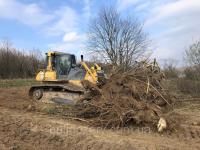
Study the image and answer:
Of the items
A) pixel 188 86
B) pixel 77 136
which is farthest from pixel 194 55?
pixel 77 136

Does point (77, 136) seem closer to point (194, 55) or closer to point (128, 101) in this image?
point (128, 101)

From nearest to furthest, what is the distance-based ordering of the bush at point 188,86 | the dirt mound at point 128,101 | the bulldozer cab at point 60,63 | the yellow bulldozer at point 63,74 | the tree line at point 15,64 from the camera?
the dirt mound at point 128,101 → the yellow bulldozer at point 63,74 → the bulldozer cab at point 60,63 → the bush at point 188,86 → the tree line at point 15,64

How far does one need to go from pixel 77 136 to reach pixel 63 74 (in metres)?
7.18

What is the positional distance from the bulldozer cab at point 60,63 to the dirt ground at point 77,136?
4.47 meters

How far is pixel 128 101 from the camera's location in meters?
9.50

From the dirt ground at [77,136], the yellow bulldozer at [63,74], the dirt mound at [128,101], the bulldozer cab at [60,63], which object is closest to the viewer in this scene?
the dirt ground at [77,136]

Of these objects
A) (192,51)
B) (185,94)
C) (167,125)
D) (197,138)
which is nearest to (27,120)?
(167,125)

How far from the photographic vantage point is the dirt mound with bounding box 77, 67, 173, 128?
360 inches

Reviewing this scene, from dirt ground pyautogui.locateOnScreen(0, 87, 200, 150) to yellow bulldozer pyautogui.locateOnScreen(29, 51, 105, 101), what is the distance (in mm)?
3414

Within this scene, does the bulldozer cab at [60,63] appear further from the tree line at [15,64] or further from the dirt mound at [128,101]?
the tree line at [15,64]

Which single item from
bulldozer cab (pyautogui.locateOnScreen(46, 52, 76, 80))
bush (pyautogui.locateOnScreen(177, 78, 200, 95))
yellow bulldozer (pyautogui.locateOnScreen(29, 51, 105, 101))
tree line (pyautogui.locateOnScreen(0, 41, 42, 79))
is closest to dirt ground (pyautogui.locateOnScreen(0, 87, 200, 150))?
yellow bulldozer (pyautogui.locateOnScreen(29, 51, 105, 101))

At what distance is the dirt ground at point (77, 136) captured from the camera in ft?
23.7

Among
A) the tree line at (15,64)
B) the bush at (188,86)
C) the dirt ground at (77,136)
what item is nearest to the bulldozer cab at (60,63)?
Result: the dirt ground at (77,136)

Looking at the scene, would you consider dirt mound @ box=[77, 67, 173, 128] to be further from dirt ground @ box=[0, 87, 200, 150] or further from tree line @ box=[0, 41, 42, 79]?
tree line @ box=[0, 41, 42, 79]
